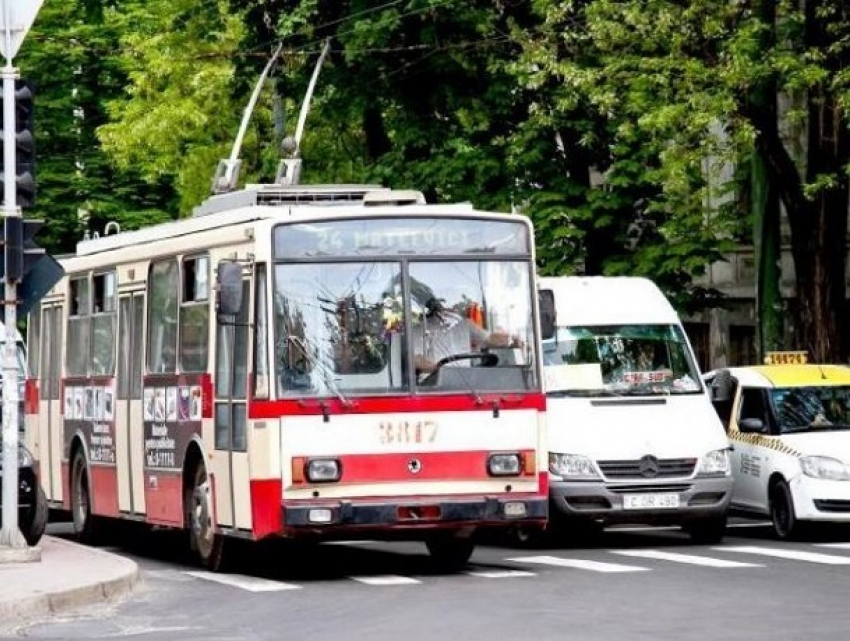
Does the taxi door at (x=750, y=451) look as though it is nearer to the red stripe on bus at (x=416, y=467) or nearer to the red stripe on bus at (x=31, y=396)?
the red stripe on bus at (x=416, y=467)

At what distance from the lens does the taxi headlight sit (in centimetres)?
2378

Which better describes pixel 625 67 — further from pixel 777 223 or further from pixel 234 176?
pixel 234 176

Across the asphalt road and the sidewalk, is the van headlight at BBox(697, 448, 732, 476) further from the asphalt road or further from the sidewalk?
the sidewalk

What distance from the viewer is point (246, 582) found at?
1980cm

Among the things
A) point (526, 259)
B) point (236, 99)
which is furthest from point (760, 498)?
point (236, 99)

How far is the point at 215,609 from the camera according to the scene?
1736 centimetres

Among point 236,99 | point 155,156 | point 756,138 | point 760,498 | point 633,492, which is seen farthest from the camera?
point 155,156

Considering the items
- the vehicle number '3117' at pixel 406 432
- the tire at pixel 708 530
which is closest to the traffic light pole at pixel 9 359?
the vehicle number '3117' at pixel 406 432

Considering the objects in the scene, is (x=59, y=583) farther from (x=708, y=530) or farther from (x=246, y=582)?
(x=708, y=530)

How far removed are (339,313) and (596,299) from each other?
5.65 meters

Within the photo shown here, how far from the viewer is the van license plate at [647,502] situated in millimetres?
22594

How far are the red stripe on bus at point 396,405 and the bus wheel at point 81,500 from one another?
246 inches

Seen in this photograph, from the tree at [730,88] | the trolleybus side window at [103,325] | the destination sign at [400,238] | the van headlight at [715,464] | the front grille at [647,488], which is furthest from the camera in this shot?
the tree at [730,88]

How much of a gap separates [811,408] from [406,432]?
6.59 meters
